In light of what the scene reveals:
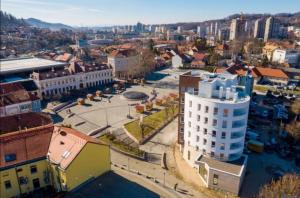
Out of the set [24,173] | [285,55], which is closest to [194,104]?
[24,173]

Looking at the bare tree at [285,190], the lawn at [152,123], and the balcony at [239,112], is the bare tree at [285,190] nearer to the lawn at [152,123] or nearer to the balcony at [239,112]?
the balcony at [239,112]

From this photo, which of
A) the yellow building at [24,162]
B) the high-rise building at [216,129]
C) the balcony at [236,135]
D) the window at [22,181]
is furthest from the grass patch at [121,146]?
the window at [22,181]

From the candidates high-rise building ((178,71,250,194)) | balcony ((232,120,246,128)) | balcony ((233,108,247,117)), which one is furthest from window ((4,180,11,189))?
balcony ((233,108,247,117))

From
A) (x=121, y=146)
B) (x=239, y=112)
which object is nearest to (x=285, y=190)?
(x=239, y=112)

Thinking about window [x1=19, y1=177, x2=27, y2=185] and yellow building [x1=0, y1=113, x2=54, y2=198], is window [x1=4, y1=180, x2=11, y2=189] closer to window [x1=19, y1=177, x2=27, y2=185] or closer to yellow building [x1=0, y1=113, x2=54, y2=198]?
yellow building [x1=0, y1=113, x2=54, y2=198]

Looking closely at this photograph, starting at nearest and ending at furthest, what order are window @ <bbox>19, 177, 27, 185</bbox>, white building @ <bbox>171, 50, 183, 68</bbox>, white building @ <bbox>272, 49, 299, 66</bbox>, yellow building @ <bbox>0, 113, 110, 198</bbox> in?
yellow building @ <bbox>0, 113, 110, 198</bbox> → window @ <bbox>19, 177, 27, 185</bbox> → white building @ <bbox>272, 49, 299, 66</bbox> → white building @ <bbox>171, 50, 183, 68</bbox>

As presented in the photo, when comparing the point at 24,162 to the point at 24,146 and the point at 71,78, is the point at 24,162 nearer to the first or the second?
the point at 24,146

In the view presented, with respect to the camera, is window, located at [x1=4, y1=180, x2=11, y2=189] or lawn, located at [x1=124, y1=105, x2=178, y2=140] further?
lawn, located at [x1=124, y1=105, x2=178, y2=140]
